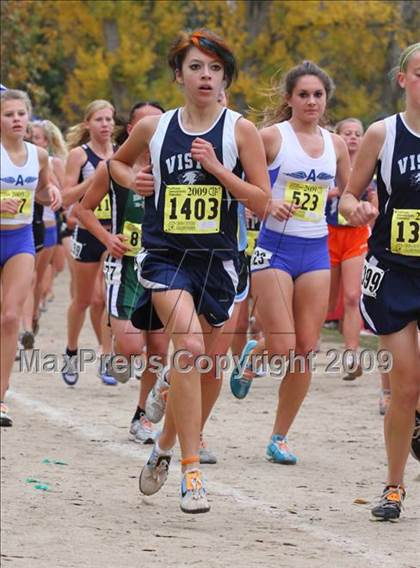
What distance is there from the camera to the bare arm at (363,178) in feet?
22.0

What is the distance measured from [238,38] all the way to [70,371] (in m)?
13.0

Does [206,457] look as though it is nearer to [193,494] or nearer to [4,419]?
[4,419]

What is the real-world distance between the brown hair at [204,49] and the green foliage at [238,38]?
16640 millimetres

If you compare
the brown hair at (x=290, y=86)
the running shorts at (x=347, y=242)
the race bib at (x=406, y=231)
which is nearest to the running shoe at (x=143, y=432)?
the brown hair at (x=290, y=86)

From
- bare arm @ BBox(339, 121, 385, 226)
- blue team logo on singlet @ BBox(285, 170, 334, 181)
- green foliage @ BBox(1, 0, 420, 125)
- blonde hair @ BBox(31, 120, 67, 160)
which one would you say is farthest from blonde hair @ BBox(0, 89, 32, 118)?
green foliage @ BBox(1, 0, 420, 125)

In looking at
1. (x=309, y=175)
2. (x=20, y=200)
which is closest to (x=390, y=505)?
(x=309, y=175)

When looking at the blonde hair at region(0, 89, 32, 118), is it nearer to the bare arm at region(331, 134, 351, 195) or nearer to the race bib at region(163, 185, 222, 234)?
the bare arm at region(331, 134, 351, 195)

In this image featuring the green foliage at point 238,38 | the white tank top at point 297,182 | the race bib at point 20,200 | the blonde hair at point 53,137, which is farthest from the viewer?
the green foliage at point 238,38

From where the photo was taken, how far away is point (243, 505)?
25.0 ft

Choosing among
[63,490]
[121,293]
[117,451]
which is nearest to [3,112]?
[121,293]

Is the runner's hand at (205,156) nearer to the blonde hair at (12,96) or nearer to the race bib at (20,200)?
the race bib at (20,200)

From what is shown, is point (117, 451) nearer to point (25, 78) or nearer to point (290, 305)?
point (290, 305)

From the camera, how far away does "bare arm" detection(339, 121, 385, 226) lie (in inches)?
264

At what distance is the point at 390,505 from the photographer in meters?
7.08
